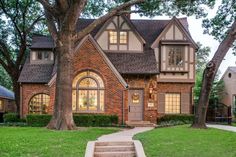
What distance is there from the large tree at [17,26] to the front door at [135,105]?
8831mm

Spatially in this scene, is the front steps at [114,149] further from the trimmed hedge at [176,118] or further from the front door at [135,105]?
the front door at [135,105]

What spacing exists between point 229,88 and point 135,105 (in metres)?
12.7

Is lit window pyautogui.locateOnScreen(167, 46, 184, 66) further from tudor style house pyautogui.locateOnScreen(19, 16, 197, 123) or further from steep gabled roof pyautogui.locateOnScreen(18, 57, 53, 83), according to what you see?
steep gabled roof pyautogui.locateOnScreen(18, 57, 53, 83)

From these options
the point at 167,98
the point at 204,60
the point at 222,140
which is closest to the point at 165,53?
the point at 167,98

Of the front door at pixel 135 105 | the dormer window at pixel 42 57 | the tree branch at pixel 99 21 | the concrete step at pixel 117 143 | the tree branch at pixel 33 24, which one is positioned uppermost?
the tree branch at pixel 33 24

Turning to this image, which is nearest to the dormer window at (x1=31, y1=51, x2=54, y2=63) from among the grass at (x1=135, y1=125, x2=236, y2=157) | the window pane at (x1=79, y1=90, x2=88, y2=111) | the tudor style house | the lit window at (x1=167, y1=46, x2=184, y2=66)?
the tudor style house

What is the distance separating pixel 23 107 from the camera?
3023 centimetres

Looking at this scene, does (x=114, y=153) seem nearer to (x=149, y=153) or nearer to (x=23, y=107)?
(x=149, y=153)

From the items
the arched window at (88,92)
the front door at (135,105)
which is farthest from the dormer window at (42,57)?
the front door at (135,105)

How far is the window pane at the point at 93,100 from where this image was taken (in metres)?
28.6

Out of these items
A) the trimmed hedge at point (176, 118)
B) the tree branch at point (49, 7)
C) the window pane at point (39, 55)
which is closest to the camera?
the tree branch at point (49, 7)

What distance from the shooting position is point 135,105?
3097 cm

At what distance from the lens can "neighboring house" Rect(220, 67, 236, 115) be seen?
38.6 meters

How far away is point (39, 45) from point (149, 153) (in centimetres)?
2042
